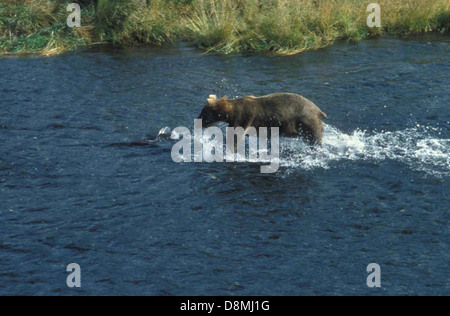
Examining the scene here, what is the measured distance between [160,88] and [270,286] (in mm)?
7343

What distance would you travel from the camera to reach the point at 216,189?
10.0 m

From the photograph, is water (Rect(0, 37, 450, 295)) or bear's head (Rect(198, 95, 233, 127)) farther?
bear's head (Rect(198, 95, 233, 127))

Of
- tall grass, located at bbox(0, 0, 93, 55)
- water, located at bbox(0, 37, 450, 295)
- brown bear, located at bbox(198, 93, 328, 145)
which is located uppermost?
tall grass, located at bbox(0, 0, 93, 55)

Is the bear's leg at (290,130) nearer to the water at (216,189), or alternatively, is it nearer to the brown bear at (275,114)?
the brown bear at (275,114)

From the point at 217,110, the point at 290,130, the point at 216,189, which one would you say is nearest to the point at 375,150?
the point at 290,130

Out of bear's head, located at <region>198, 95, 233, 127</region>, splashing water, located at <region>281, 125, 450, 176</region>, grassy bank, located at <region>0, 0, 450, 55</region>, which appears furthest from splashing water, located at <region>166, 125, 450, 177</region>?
grassy bank, located at <region>0, 0, 450, 55</region>

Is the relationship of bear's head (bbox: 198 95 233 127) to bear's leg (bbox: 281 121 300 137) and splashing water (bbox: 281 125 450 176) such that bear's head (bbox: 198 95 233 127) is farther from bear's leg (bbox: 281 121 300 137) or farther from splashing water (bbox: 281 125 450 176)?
splashing water (bbox: 281 125 450 176)

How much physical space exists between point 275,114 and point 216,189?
176cm

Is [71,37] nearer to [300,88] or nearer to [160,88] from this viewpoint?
[160,88]

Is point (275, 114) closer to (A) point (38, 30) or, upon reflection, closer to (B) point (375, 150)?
(B) point (375, 150)

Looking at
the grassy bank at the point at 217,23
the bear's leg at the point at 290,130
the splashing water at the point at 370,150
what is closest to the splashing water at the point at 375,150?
the splashing water at the point at 370,150

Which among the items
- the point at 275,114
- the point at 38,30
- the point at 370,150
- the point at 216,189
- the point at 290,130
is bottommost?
the point at 216,189

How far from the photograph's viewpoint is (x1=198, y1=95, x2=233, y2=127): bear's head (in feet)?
36.9

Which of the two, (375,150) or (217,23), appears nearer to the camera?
(375,150)
